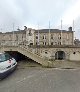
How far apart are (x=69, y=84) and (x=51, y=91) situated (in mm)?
1879

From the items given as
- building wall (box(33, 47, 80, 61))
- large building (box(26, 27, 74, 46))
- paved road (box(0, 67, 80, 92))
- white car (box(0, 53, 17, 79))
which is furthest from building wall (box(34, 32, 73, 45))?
paved road (box(0, 67, 80, 92))

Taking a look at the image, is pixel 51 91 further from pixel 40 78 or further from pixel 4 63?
pixel 4 63

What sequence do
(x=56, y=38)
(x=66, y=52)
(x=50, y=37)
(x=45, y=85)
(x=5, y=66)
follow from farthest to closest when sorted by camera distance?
(x=56, y=38), (x=50, y=37), (x=66, y=52), (x=5, y=66), (x=45, y=85)

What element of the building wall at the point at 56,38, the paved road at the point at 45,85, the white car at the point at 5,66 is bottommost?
the paved road at the point at 45,85

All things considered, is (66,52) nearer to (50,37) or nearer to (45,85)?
(50,37)

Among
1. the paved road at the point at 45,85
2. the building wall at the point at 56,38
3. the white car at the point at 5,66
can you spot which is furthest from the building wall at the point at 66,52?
the paved road at the point at 45,85

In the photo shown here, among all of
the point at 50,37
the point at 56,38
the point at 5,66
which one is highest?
the point at 50,37

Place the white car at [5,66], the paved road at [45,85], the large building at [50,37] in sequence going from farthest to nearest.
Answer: the large building at [50,37]
the white car at [5,66]
the paved road at [45,85]

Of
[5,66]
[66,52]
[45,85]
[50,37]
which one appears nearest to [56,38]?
[50,37]

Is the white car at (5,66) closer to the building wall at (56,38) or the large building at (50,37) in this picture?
the large building at (50,37)

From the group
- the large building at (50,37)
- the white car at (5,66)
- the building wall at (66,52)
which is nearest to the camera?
the white car at (5,66)

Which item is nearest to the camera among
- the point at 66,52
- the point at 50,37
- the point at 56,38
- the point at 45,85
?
the point at 45,85

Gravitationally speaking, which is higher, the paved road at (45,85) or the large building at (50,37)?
the large building at (50,37)

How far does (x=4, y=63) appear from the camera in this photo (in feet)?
46.1
